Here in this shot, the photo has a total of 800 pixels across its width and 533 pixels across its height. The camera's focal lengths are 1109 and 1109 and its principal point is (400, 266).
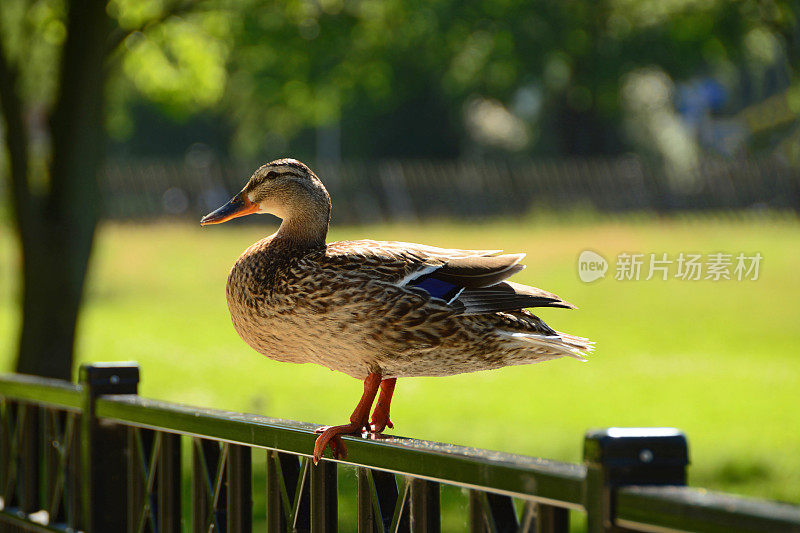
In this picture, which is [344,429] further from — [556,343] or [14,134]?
[14,134]

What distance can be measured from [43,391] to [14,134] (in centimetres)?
532

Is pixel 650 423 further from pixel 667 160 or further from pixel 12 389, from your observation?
pixel 667 160

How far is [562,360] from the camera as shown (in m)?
16.7

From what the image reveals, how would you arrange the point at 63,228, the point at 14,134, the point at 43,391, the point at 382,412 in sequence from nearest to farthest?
the point at 382,412
the point at 43,391
the point at 63,228
the point at 14,134

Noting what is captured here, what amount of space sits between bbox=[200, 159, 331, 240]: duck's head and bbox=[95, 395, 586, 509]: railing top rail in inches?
22.6

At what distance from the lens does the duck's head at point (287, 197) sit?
2.87m

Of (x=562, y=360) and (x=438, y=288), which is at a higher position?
(x=438, y=288)

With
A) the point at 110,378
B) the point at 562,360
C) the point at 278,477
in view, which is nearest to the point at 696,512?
the point at 278,477

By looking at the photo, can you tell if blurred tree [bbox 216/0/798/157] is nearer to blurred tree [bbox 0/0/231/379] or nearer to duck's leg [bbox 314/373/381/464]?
blurred tree [bbox 0/0/231/379]

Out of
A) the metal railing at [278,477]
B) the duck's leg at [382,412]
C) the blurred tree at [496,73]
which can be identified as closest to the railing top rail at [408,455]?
the metal railing at [278,477]

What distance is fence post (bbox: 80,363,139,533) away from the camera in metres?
4.20

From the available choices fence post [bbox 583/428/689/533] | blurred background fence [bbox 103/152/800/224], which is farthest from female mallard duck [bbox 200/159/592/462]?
blurred background fence [bbox 103/152/800/224]

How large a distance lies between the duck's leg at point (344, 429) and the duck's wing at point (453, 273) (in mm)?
286

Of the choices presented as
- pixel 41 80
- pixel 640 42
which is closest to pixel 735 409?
pixel 41 80
